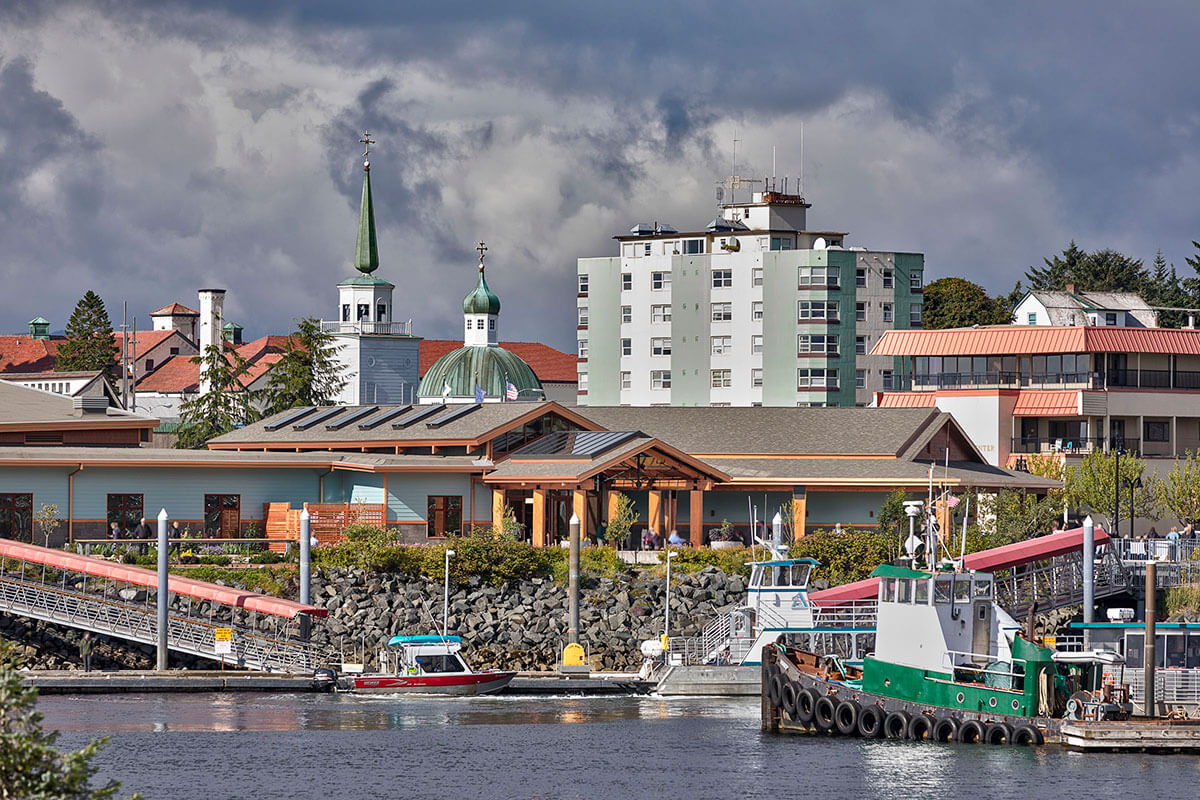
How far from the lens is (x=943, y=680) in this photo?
155 ft

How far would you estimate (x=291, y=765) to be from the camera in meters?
44.7

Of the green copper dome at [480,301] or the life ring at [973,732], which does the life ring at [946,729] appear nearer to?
the life ring at [973,732]

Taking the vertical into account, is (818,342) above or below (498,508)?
above

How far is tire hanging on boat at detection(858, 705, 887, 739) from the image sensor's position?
47.7 metres

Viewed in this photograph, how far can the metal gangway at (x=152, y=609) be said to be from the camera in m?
58.9

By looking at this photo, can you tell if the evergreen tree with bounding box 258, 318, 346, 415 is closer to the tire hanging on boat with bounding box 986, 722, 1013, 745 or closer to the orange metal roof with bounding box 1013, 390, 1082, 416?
the orange metal roof with bounding box 1013, 390, 1082, 416

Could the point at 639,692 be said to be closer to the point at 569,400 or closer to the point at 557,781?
the point at 557,781

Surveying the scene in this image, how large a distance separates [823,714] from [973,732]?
14.0 feet

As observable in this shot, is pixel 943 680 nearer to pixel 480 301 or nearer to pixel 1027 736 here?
pixel 1027 736

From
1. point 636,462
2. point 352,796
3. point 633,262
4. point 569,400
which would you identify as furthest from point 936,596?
point 569,400

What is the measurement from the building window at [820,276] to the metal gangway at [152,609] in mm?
76524

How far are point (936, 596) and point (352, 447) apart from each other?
37.0m

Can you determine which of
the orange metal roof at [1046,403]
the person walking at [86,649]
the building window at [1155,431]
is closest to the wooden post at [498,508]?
the person walking at [86,649]

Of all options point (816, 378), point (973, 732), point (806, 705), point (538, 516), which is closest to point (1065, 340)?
point (538, 516)
